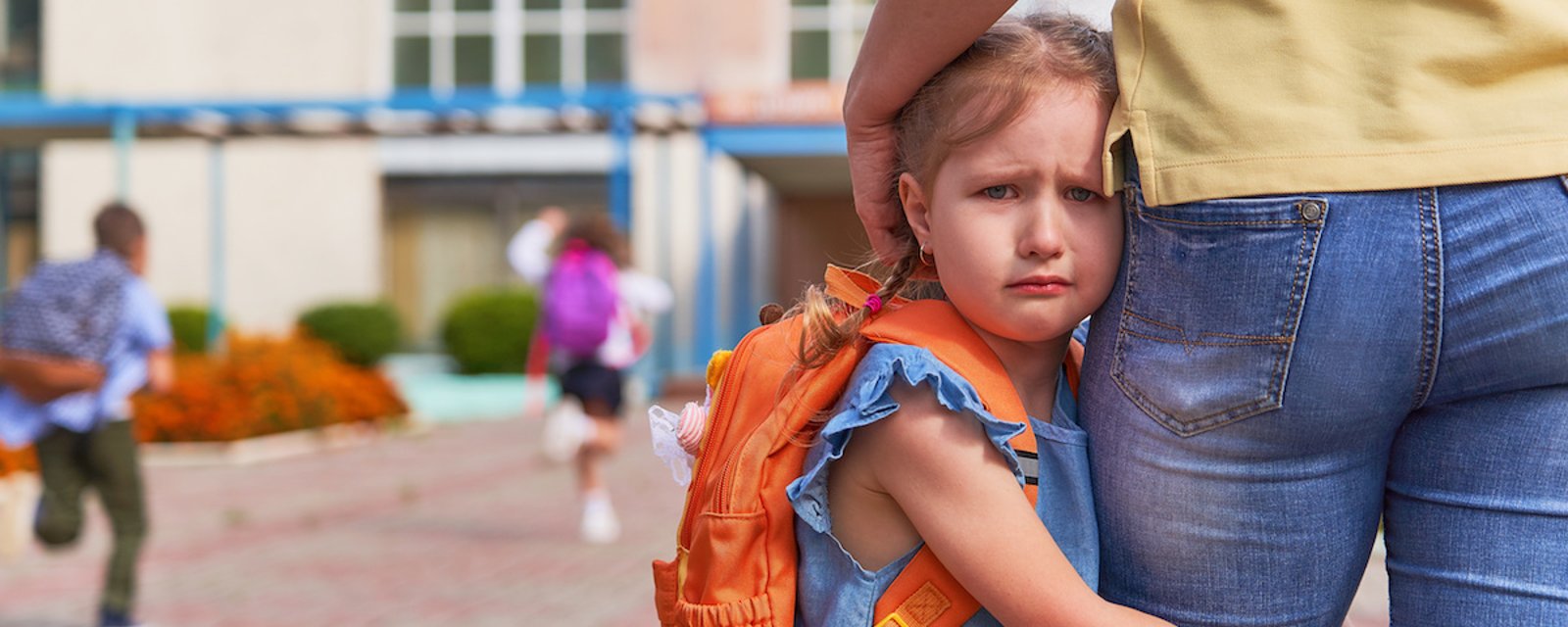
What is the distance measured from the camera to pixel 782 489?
64.5 inches

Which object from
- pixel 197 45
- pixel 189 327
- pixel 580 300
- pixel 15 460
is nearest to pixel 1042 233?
pixel 580 300

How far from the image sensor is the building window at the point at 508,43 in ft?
75.9

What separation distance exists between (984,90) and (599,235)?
7.18 meters

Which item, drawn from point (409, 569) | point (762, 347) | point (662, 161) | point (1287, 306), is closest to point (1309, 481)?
point (1287, 306)

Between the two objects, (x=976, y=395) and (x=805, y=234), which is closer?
(x=976, y=395)

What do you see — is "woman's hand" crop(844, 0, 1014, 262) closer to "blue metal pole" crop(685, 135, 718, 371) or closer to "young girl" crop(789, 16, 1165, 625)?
"young girl" crop(789, 16, 1165, 625)

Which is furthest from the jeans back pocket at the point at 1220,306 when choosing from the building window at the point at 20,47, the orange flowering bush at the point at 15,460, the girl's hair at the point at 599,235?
the building window at the point at 20,47

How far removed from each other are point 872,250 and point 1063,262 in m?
0.38

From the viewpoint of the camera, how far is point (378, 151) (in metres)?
23.3

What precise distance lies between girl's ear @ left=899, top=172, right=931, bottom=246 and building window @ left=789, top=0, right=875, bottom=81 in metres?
20.7

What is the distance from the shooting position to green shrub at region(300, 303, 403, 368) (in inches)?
860

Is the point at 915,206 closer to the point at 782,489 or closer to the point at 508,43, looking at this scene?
the point at 782,489

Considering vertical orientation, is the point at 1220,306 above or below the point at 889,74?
below

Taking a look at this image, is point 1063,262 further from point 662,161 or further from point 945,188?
point 662,161
